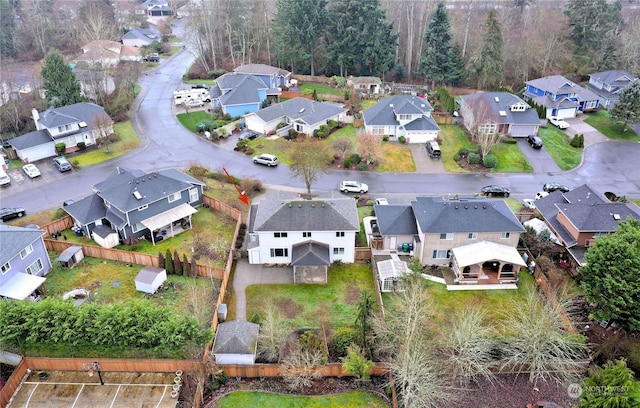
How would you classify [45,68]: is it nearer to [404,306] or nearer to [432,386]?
[404,306]

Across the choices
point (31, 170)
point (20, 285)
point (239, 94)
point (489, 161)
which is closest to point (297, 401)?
point (20, 285)

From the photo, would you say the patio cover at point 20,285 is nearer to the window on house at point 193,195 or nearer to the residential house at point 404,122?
the window on house at point 193,195

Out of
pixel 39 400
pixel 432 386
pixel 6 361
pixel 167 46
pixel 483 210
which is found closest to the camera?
pixel 432 386

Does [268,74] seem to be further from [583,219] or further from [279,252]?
[583,219]

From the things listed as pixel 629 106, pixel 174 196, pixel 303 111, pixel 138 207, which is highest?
pixel 629 106

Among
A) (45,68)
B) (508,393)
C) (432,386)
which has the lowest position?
(508,393)

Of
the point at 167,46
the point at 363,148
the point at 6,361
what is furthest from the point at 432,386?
the point at 167,46
